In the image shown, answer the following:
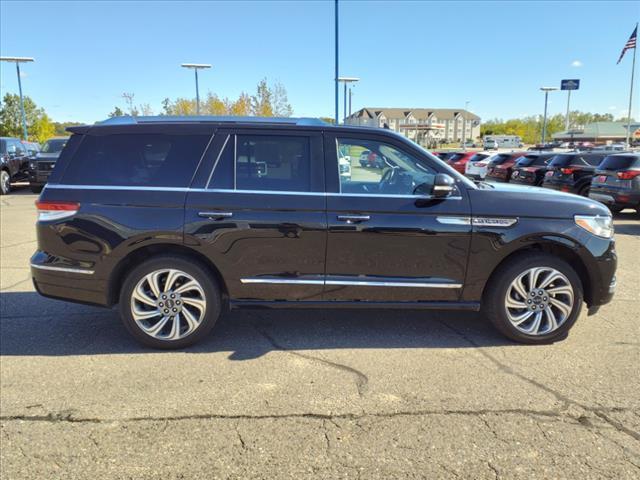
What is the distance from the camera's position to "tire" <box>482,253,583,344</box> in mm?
4016

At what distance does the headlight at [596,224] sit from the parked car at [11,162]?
18.6 metres

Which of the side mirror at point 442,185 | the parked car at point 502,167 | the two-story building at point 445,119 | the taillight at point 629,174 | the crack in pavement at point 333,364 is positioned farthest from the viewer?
the two-story building at point 445,119

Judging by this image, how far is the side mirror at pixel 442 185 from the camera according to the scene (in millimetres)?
3758

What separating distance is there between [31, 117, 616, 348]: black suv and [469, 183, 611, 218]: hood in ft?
0.04

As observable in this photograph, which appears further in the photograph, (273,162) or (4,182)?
(4,182)

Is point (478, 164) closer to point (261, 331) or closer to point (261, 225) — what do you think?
point (261, 331)

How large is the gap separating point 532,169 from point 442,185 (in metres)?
14.0

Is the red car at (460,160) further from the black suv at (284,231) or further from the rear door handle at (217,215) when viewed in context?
the rear door handle at (217,215)

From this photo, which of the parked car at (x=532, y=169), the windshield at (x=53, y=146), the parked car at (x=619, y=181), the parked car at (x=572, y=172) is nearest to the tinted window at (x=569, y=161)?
the parked car at (x=572, y=172)

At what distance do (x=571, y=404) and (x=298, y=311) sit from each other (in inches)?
105

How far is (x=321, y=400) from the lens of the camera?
3217 mm

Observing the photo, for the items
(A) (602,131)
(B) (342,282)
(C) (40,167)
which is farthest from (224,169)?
(A) (602,131)

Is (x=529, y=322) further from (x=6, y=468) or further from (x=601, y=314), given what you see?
(x=6, y=468)

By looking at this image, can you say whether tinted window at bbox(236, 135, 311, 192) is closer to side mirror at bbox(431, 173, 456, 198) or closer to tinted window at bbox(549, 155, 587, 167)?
side mirror at bbox(431, 173, 456, 198)
